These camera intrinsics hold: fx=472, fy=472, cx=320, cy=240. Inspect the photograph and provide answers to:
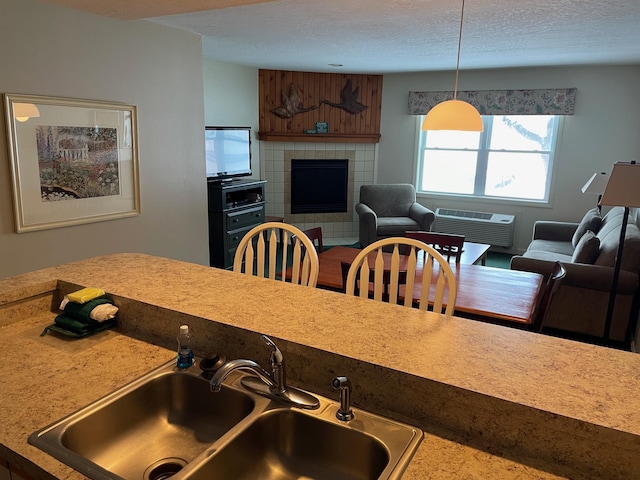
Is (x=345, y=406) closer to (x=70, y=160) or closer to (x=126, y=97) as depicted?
(x=70, y=160)

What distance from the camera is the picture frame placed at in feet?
9.01

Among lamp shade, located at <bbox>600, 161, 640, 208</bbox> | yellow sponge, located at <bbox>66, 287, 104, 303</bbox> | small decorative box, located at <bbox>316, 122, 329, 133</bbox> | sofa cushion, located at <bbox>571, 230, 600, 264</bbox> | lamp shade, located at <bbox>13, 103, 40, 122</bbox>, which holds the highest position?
small decorative box, located at <bbox>316, 122, 329, 133</bbox>

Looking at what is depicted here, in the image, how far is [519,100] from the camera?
5625mm

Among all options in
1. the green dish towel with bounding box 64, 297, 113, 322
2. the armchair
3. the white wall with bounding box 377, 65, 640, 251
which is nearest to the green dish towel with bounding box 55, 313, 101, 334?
the green dish towel with bounding box 64, 297, 113, 322

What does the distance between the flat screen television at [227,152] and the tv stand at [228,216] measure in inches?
10.0

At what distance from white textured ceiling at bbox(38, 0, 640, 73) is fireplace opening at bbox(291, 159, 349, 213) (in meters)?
1.52

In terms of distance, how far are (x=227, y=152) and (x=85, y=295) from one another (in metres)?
3.94

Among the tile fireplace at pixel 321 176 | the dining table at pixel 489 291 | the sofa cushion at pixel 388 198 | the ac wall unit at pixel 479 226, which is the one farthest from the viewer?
the tile fireplace at pixel 321 176

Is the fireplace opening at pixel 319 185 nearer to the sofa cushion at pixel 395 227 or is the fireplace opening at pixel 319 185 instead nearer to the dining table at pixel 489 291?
the sofa cushion at pixel 395 227

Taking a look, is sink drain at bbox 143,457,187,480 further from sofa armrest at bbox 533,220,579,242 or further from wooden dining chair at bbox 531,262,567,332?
sofa armrest at bbox 533,220,579,242

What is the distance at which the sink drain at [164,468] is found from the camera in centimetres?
114

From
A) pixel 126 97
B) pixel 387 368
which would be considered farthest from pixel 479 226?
pixel 387 368

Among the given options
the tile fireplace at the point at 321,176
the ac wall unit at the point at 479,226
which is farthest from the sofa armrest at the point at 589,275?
the tile fireplace at the point at 321,176

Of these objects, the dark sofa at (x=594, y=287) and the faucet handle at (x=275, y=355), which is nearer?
the faucet handle at (x=275, y=355)
